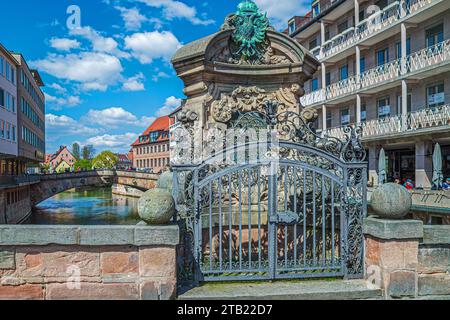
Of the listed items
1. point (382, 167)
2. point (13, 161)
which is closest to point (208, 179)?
point (382, 167)

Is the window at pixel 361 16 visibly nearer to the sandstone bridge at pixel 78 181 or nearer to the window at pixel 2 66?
the sandstone bridge at pixel 78 181

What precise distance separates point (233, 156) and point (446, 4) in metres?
20.7

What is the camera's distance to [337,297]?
4.88 meters

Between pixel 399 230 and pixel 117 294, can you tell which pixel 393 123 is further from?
pixel 117 294

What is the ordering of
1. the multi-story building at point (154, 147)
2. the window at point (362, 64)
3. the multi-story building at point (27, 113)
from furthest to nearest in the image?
the multi-story building at point (154, 147), the multi-story building at point (27, 113), the window at point (362, 64)

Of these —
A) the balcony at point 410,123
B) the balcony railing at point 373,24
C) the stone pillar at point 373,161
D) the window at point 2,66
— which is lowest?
the stone pillar at point 373,161

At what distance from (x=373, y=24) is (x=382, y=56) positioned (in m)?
2.29

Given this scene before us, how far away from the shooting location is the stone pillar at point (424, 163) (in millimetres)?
23312

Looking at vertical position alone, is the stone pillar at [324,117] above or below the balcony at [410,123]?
above

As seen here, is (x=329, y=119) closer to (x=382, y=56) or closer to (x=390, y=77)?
(x=382, y=56)

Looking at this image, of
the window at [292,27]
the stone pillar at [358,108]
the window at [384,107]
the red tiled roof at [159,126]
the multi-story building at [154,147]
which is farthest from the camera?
the red tiled roof at [159,126]

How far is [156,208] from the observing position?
4.62 metres

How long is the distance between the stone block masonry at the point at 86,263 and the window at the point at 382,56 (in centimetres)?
2748

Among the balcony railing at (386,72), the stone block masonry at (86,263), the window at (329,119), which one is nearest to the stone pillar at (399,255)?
the stone block masonry at (86,263)
